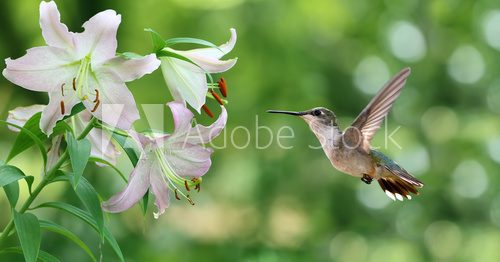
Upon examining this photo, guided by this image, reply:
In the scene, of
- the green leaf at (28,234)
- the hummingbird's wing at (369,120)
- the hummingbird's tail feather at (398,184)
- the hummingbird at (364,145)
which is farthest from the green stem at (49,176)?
the hummingbird's tail feather at (398,184)

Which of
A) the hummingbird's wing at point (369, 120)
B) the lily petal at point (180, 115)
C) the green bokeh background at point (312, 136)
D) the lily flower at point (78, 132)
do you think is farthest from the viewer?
the green bokeh background at point (312, 136)

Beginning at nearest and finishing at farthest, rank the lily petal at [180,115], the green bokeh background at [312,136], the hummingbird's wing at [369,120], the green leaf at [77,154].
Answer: the green leaf at [77,154]
the lily petal at [180,115]
the hummingbird's wing at [369,120]
the green bokeh background at [312,136]

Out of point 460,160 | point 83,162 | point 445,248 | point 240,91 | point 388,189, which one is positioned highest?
point 83,162

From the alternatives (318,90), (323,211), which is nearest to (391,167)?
(318,90)

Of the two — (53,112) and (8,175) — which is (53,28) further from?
(8,175)

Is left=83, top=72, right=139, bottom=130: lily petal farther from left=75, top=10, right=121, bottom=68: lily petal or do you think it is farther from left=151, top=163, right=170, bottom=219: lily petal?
left=151, top=163, right=170, bottom=219: lily petal

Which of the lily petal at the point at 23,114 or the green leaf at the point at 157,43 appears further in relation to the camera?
the lily petal at the point at 23,114

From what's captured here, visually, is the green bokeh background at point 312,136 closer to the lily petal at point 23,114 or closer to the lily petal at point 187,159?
the lily petal at point 23,114

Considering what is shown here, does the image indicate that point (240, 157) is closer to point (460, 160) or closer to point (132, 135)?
point (460, 160)
